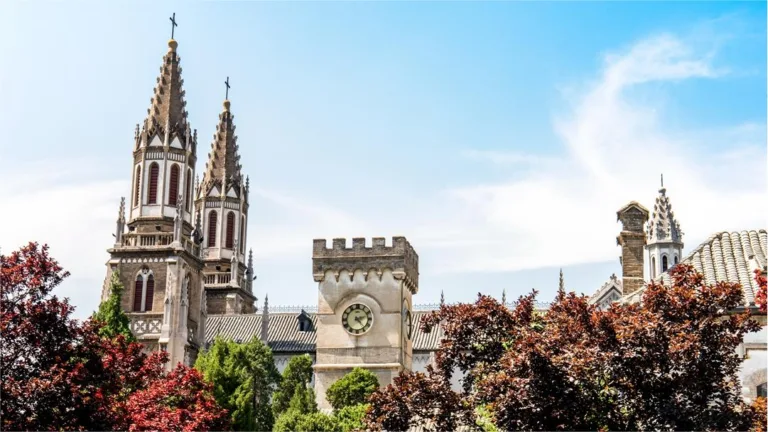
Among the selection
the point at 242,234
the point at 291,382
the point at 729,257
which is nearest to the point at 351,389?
the point at 291,382

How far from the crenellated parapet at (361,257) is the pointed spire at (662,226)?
12.2 m

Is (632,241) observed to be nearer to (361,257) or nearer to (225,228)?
(361,257)

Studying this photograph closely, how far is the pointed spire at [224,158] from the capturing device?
2862 inches

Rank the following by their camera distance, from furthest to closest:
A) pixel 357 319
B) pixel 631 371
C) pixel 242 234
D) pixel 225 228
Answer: pixel 242 234
pixel 225 228
pixel 357 319
pixel 631 371

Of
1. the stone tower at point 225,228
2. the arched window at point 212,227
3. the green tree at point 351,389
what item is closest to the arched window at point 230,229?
the stone tower at point 225,228

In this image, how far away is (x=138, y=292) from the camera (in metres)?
53.4

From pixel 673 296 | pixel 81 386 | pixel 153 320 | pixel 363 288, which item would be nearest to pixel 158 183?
pixel 153 320

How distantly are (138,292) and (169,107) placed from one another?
415 inches

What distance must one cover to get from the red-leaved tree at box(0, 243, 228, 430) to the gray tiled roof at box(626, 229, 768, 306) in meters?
13.8

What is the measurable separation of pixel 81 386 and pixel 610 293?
177ft

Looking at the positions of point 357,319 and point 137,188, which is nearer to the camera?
point 357,319

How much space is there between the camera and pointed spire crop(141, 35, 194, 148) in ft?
184

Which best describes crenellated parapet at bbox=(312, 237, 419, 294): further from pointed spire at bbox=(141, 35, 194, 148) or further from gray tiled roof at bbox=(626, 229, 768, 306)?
gray tiled roof at bbox=(626, 229, 768, 306)

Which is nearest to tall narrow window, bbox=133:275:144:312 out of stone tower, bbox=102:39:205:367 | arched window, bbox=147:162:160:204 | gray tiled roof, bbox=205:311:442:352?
stone tower, bbox=102:39:205:367
